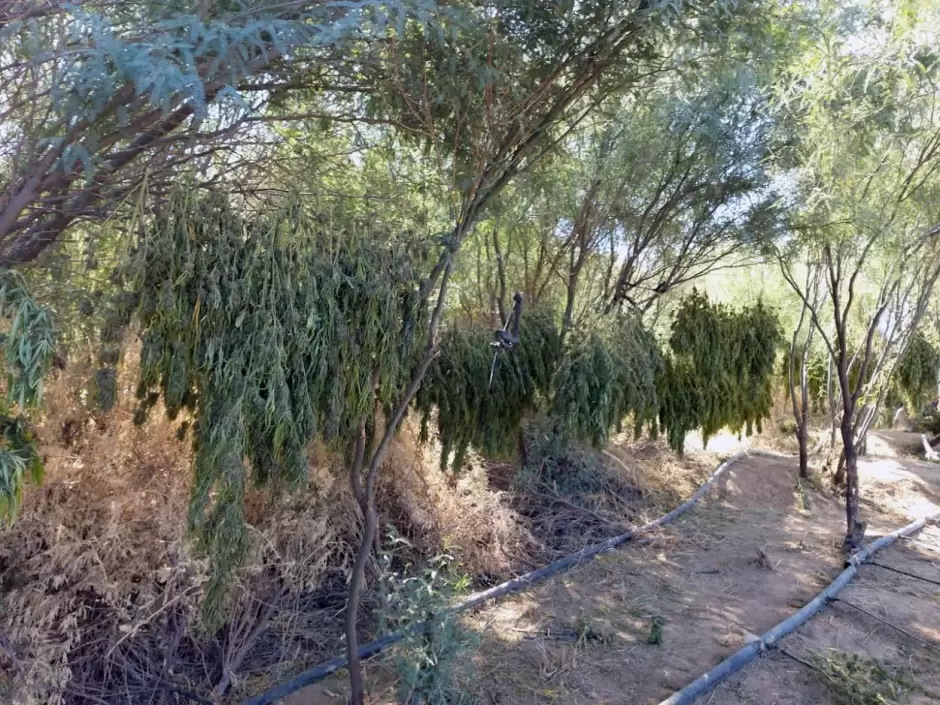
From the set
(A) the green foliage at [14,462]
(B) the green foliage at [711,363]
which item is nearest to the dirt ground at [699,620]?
(B) the green foliage at [711,363]

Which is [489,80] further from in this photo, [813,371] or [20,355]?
[813,371]

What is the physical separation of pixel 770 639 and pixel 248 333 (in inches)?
133

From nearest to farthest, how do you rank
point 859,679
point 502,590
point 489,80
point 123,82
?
1. point 123,82
2. point 489,80
3. point 859,679
4. point 502,590

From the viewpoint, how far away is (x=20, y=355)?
2.04 metres

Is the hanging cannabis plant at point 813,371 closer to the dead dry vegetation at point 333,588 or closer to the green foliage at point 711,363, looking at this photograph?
the green foliage at point 711,363

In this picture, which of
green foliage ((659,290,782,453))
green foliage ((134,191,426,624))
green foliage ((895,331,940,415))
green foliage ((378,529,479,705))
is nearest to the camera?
green foliage ((134,191,426,624))

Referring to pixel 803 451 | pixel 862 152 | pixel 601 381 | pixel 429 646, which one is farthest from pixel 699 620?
pixel 803 451

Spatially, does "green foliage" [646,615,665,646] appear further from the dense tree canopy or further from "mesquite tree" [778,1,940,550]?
"mesquite tree" [778,1,940,550]

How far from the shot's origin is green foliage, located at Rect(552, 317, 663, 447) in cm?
509

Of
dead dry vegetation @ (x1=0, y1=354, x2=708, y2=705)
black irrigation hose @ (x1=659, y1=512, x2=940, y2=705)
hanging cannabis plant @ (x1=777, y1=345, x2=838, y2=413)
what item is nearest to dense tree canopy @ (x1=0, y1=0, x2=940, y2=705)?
dead dry vegetation @ (x1=0, y1=354, x2=708, y2=705)

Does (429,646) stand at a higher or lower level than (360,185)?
lower

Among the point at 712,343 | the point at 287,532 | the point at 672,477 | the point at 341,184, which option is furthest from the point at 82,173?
the point at 672,477

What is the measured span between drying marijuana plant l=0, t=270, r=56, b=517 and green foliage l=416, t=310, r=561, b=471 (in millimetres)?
2555

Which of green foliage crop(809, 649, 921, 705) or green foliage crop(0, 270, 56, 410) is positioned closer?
green foliage crop(0, 270, 56, 410)
